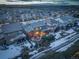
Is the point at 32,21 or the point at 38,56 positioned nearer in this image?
the point at 38,56

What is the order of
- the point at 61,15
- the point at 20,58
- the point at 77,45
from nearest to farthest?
the point at 20,58, the point at 77,45, the point at 61,15

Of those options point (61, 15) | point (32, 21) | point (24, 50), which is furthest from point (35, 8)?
point (24, 50)

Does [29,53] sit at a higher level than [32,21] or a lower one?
lower

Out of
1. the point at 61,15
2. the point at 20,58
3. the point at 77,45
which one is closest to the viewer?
the point at 20,58

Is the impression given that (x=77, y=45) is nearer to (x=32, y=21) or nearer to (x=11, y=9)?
(x=32, y=21)

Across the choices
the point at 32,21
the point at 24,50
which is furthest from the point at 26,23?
the point at 24,50

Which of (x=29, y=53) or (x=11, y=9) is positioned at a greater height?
(x=11, y=9)

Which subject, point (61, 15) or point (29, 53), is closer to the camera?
point (29, 53)

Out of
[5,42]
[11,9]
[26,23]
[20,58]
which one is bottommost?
[20,58]

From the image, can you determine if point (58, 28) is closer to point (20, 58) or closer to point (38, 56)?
point (38, 56)
